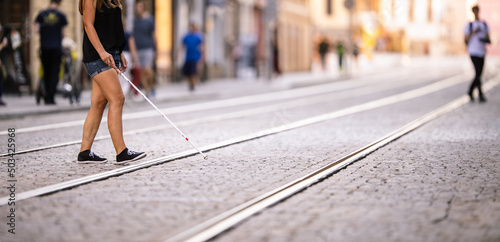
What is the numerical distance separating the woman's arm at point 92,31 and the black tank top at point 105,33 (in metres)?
0.10

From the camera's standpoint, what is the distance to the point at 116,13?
782 centimetres

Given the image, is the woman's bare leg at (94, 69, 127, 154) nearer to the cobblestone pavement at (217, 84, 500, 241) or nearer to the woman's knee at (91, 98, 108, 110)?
the woman's knee at (91, 98, 108, 110)

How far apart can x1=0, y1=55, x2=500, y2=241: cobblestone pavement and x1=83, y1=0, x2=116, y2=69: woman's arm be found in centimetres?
89

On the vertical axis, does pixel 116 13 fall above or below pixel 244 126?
above

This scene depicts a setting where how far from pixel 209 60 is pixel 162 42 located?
5.49 m

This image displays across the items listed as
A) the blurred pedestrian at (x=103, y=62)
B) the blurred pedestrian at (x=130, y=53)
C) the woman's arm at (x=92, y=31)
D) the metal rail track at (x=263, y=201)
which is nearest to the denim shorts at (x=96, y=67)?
the blurred pedestrian at (x=103, y=62)

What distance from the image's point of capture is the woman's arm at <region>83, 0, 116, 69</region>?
7582 mm

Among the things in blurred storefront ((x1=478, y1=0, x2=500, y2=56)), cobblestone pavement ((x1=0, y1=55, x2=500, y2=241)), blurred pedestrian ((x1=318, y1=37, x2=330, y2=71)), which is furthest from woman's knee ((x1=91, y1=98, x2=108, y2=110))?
blurred storefront ((x1=478, y1=0, x2=500, y2=56))

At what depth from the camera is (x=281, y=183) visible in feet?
21.8

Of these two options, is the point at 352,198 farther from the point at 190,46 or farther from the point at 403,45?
the point at 403,45

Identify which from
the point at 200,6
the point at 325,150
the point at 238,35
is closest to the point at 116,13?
the point at 325,150

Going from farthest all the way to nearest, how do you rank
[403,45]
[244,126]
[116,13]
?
[403,45], [244,126], [116,13]

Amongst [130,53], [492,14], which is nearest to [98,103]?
[130,53]

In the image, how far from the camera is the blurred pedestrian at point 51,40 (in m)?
15.8
